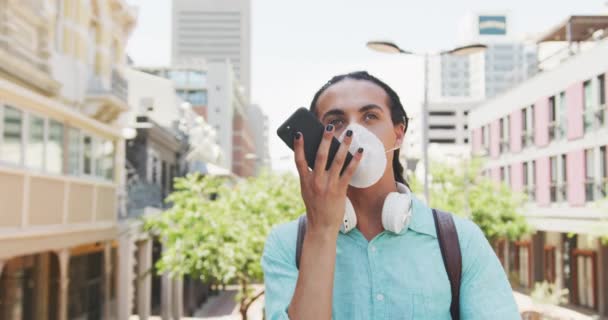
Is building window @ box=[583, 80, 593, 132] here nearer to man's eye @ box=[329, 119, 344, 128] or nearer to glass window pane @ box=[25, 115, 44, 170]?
glass window pane @ box=[25, 115, 44, 170]

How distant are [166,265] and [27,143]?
823 cm

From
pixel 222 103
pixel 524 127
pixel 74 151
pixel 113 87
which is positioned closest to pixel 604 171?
pixel 524 127

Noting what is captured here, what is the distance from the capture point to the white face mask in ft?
6.41

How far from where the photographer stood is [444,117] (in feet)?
389

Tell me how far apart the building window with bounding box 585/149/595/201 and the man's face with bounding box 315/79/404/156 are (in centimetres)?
2712

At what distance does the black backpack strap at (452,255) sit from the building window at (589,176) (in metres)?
27.1

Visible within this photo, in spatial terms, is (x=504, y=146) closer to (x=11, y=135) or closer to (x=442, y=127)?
(x=11, y=135)

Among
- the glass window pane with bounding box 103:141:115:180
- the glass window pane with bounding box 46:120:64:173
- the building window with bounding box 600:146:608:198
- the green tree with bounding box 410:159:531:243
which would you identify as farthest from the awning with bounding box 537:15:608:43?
the glass window pane with bounding box 46:120:64:173

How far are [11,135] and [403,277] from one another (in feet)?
37.1

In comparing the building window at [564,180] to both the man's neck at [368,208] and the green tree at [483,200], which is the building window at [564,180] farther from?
the man's neck at [368,208]

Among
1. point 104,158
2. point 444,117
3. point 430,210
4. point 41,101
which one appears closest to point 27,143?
point 41,101

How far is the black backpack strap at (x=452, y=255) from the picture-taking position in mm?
2039

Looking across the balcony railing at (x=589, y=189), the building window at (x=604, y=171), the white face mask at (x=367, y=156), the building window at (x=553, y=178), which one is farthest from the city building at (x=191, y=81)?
the white face mask at (x=367, y=156)

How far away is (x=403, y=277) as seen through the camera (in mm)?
2039
